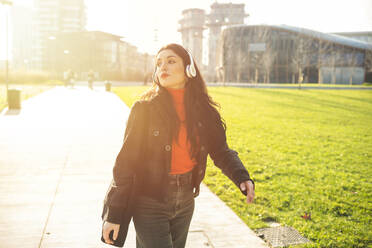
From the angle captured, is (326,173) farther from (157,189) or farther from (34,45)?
(34,45)

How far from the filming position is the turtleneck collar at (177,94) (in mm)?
2213

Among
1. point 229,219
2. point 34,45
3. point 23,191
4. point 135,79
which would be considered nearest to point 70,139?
point 23,191

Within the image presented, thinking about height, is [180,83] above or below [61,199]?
above

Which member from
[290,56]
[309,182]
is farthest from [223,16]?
[309,182]

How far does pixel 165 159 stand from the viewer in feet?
6.59

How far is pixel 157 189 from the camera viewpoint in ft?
6.64

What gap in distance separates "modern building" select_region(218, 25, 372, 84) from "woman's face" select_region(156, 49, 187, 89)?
221ft

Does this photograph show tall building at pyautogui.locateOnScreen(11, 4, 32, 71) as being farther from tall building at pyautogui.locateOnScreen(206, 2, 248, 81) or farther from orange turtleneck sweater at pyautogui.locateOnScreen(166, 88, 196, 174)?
orange turtleneck sweater at pyautogui.locateOnScreen(166, 88, 196, 174)

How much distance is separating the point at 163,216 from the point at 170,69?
955 millimetres

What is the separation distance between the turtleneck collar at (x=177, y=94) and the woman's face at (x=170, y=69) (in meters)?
0.04

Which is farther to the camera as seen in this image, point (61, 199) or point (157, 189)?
point (61, 199)

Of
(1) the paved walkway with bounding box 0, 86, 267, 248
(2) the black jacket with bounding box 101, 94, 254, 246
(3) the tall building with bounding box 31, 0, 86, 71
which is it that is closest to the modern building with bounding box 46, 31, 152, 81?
(3) the tall building with bounding box 31, 0, 86, 71

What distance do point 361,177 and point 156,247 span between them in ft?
19.6

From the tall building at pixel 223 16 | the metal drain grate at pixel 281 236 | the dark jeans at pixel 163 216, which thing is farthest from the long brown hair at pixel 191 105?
the tall building at pixel 223 16
